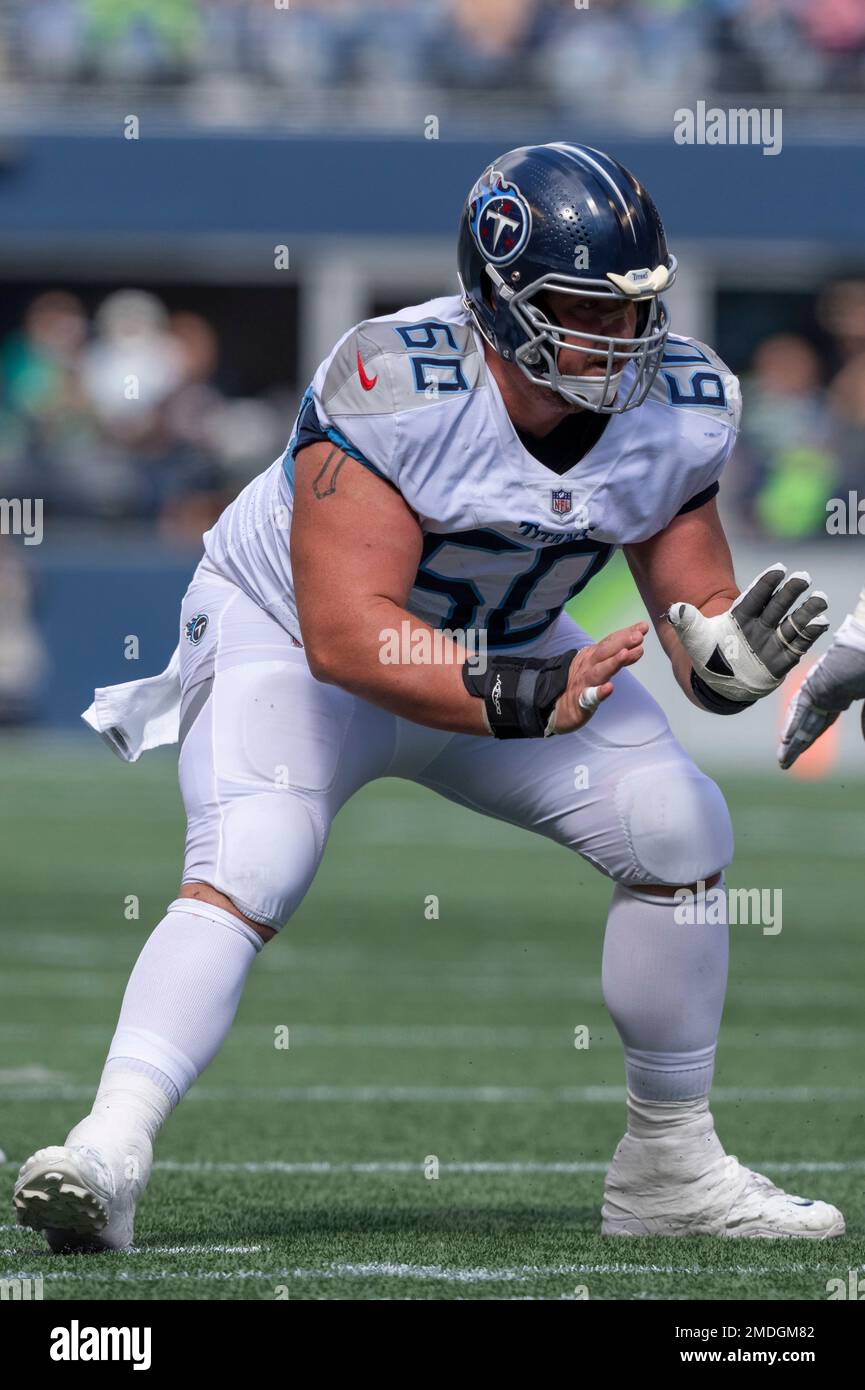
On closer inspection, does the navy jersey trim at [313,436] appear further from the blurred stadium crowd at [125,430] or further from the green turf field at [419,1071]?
the blurred stadium crowd at [125,430]

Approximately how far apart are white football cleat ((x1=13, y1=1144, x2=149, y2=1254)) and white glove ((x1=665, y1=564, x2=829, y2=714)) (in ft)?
3.65

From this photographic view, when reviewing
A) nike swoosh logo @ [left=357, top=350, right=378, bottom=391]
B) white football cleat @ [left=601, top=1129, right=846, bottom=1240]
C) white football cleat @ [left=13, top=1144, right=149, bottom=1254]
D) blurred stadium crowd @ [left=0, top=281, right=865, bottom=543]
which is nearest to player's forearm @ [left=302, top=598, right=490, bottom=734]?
nike swoosh logo @ [left=357, top=350, right=378, bottom=391]

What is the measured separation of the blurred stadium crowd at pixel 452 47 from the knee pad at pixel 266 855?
13.9 m

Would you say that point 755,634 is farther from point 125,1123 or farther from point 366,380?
point 125,1123

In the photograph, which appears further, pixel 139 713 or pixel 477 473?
pixel 139 713

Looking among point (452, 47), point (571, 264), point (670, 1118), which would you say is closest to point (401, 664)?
point (571, 264)

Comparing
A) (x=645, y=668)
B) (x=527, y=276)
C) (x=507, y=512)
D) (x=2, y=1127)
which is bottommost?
(x=2, y=1127)

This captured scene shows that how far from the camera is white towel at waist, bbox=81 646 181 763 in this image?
3.94 metres

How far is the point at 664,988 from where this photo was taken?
12.6 ft

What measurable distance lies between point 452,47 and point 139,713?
13.7 m
